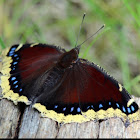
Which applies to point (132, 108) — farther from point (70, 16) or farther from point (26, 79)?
point (70, 16)

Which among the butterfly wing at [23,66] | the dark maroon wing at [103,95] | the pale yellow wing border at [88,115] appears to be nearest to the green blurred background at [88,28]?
the butterfly wing at [23,66]

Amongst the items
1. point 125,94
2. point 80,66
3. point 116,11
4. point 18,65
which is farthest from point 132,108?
point 116,11

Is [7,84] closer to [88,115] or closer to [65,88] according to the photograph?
[65,88]

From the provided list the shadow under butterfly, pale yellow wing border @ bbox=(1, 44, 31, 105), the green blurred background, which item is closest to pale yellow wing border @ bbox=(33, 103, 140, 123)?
the shadow under butterfly

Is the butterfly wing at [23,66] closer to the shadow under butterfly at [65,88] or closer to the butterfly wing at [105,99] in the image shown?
the shadow under butterfly at [65,88]

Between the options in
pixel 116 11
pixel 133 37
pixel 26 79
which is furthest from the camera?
pixel 133 37

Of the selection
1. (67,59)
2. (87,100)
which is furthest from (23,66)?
(87,100)

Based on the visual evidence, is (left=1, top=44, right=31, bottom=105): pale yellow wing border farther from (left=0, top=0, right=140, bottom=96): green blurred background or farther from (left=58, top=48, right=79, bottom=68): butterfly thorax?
(left=0, top=0, right=140, bottom=96): green blurred background
